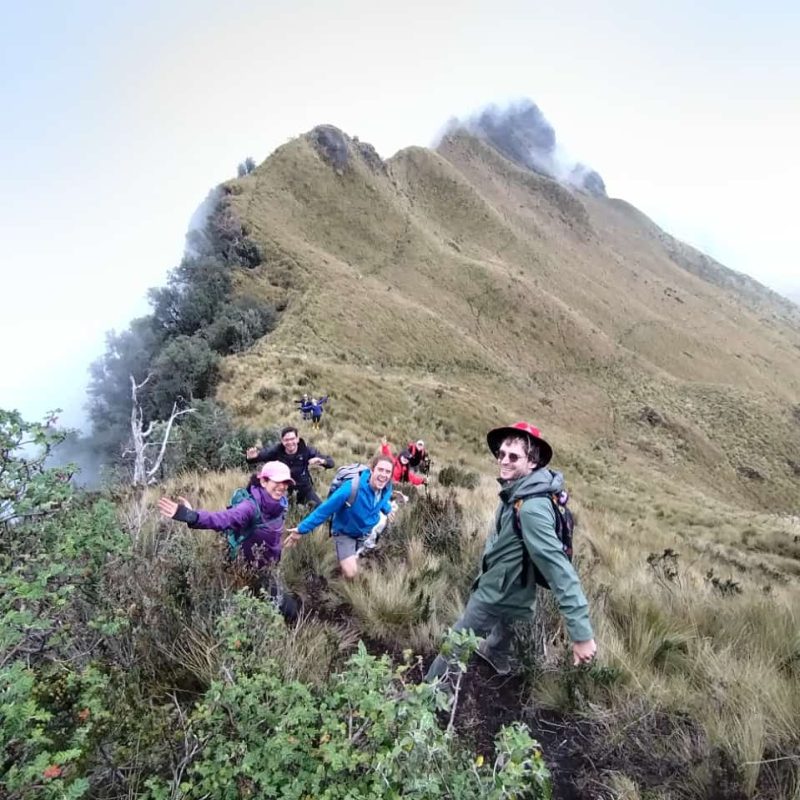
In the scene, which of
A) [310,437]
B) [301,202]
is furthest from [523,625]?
[301,202]

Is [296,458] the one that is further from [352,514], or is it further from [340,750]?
[340,750]

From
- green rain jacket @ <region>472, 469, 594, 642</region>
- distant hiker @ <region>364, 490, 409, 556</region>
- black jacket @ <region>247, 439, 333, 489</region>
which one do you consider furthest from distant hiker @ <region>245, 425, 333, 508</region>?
green rain jacket @ <region>472, 469, 594, 642</region>

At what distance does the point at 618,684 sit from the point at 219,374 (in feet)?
53.7

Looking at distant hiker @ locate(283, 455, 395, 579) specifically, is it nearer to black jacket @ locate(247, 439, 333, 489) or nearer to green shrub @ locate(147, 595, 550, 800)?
black jacket @ locate(247, 439, 333, 489)

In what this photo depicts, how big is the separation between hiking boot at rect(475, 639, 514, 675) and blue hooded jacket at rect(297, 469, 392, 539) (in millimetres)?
1817

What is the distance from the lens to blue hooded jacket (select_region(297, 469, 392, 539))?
4.53 meters

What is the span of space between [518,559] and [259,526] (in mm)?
2051

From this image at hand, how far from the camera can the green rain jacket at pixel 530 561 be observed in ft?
8.35

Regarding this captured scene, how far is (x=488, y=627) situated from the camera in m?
3.11

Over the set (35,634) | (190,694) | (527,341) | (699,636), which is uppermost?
(527,341)

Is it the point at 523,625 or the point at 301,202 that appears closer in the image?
the point at 523,625

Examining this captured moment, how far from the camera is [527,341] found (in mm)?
42250

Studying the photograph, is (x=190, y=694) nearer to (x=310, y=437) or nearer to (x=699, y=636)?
(x=699, y=636)

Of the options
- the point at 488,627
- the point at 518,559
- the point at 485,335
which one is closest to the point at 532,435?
the point at 518,559
